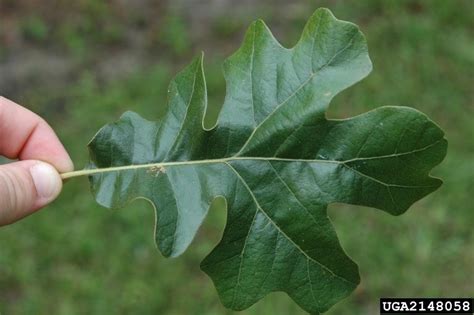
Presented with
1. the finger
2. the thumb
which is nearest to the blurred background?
the finger

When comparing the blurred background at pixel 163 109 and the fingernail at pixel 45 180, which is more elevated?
the fingernail at pixel 45 180

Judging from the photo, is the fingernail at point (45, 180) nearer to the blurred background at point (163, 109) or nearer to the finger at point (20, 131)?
the finger at point (20, 131)

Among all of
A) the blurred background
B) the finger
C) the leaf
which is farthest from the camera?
the blurred background

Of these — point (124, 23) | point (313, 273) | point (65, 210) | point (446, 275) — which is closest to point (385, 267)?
point (446, 275)

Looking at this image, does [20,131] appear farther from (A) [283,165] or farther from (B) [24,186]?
(A) [283,165]

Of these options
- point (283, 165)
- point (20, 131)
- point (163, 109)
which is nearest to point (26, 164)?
point (20, 131)

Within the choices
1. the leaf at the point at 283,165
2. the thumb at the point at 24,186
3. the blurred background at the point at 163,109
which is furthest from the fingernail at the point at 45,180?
the blurred background at the point at 163,109

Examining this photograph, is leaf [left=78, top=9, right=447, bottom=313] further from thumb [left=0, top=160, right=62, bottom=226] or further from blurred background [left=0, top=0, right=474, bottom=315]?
blurred background [left=0, top=0, right=474, bottom=315]
